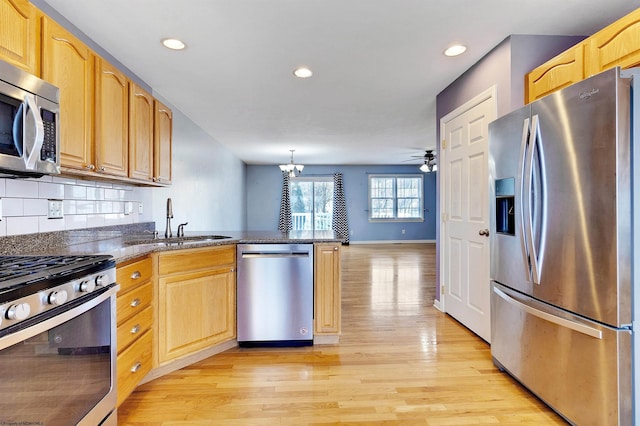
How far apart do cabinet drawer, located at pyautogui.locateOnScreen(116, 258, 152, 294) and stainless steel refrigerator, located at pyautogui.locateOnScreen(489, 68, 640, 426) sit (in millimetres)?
2229

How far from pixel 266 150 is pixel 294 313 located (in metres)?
4.96

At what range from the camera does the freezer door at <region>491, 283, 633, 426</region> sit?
4.46 ft

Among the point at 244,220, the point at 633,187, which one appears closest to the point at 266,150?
the point at 244,220

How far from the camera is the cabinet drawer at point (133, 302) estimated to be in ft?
5.41

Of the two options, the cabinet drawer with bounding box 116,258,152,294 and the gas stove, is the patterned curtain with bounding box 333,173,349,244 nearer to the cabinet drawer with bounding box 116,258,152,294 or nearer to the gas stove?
the cabinet drawer with bounding box 116,258,152,294

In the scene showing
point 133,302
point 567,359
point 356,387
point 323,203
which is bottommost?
point 356,387

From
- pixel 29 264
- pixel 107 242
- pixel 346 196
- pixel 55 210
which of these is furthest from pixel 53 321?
pixel 346 196

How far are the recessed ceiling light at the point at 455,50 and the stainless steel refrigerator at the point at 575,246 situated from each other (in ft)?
2.65

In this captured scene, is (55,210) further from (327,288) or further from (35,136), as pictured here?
(327,288)

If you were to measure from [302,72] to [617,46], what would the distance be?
2160 mm

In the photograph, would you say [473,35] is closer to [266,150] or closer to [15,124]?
[15,124]

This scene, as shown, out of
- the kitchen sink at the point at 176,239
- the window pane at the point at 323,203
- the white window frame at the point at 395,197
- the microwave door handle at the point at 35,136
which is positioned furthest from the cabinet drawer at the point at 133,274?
the white window frame at the point at 395,197

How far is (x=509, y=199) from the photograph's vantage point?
199 cm

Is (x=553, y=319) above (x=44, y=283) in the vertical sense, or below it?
below
